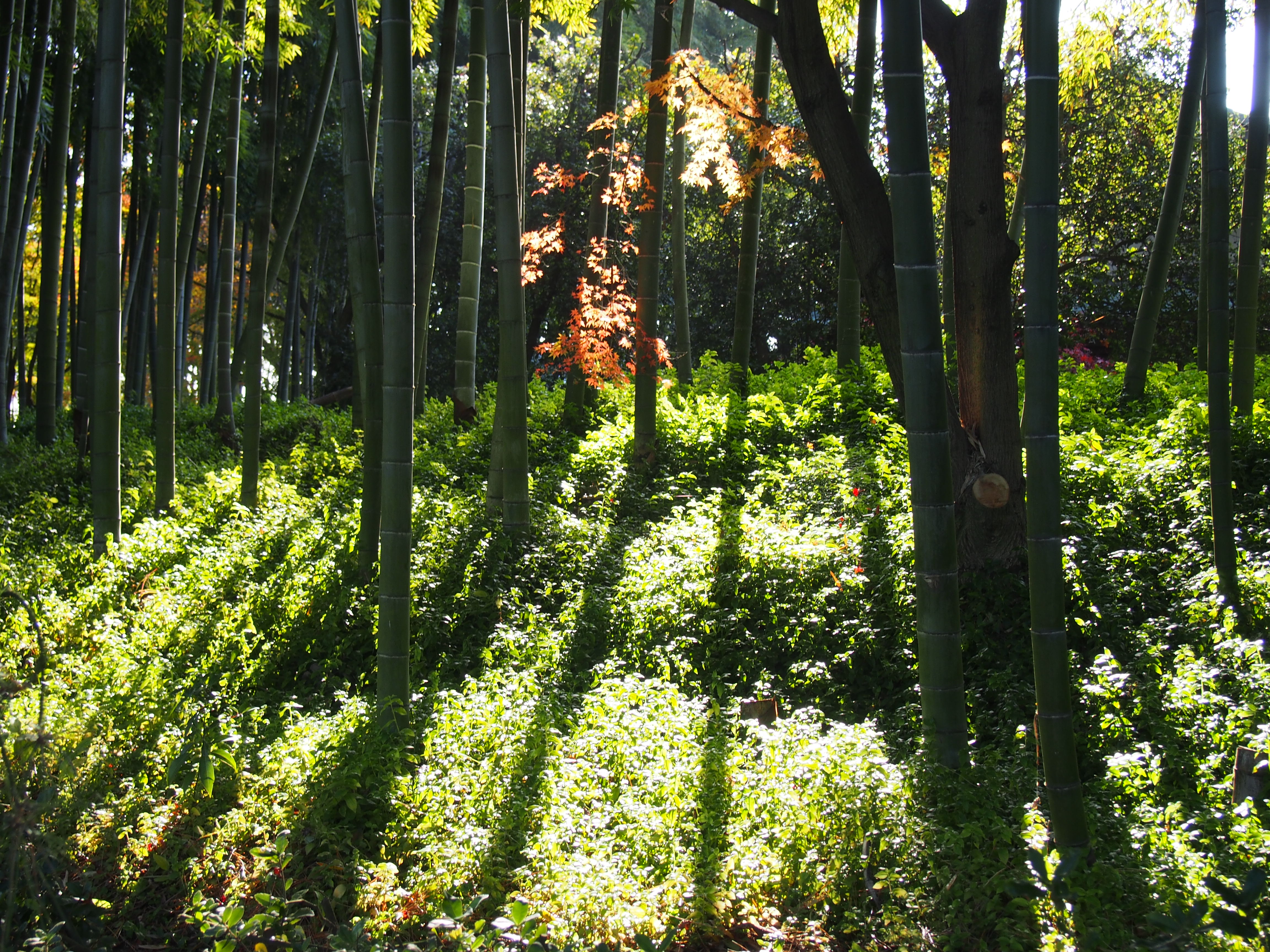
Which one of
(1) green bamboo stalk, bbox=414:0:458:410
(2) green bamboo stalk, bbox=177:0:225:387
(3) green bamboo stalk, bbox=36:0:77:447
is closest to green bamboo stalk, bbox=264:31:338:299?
(2) green bamboo stalk, bbox=177:0:225:387

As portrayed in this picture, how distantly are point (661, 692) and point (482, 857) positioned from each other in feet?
3.84

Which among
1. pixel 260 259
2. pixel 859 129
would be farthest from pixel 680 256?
pixel 260 259

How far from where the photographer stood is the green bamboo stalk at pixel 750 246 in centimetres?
766

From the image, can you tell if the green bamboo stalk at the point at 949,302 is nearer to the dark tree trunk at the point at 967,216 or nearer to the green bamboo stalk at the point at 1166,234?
the dark tree trunk at the point at 967,216

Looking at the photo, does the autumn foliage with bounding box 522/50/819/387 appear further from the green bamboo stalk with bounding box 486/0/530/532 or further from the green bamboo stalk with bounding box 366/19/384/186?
the green bamboo stalk with bounding box 366/19/384/186

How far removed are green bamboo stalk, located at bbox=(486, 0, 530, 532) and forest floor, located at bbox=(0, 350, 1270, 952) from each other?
0.34 metres

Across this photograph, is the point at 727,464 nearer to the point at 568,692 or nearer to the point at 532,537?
the point at 532,537

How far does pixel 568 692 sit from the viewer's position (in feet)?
12.6

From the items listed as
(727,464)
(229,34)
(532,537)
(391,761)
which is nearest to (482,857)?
(391,761)

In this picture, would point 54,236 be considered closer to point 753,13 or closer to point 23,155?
point 23,155

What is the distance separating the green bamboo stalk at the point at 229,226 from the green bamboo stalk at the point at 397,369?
4172mm

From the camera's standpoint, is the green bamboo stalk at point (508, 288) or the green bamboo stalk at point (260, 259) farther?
the green bamboo stalk at point (260, 259)

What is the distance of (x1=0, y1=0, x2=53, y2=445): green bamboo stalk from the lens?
7195 millimetres

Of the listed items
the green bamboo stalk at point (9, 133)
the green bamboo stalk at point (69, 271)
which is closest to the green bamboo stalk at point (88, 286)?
the green bamboo stalk at point (69, 271)
